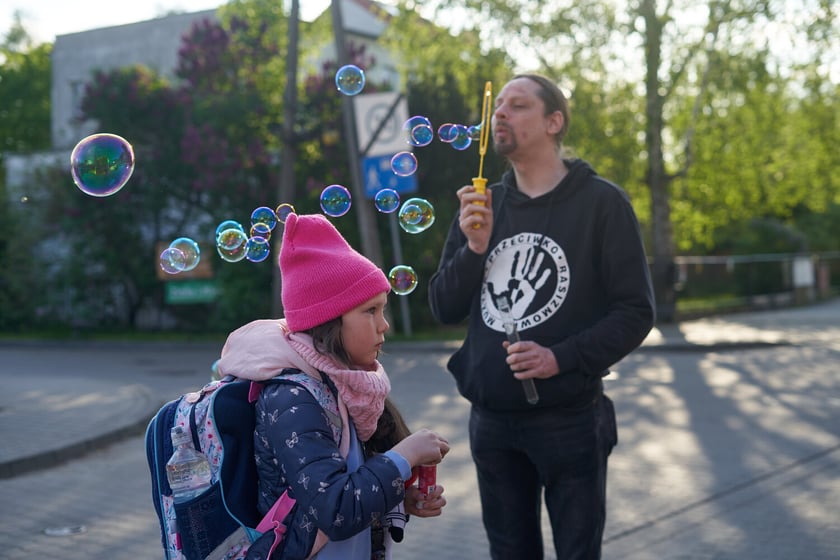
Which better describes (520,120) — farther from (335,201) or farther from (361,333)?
(361,333)

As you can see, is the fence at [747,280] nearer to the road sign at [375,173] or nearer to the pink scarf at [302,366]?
the road sign at [375,173]

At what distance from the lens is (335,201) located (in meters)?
3.85

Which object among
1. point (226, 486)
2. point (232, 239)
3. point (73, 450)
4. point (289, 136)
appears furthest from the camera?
point (289, 136)

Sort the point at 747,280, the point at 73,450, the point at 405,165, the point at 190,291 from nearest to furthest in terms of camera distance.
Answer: the point at 405,165 < the point at 73,450 < the point at 190,291 < the point at 747,280

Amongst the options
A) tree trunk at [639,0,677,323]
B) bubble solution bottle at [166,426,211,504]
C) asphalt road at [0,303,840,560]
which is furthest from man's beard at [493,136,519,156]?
tree trunk at [639,0,677,323]

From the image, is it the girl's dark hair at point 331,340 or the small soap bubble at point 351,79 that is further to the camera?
the small soap bubble at point 351,79

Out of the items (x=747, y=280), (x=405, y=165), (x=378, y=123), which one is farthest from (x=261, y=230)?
(x=747, y=280)

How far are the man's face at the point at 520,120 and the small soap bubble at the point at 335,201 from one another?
31.3 inches

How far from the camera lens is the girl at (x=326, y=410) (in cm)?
215

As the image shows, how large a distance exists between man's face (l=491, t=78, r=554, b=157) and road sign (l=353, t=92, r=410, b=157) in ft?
42.6

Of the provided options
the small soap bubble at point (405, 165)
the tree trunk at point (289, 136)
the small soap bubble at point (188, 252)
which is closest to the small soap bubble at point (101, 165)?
the small soap bubble at point (188, 252)

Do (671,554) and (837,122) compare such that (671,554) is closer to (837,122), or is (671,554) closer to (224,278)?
(224,278)

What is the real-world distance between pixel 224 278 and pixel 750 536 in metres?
15.9

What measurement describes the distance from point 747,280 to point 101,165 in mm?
28070
